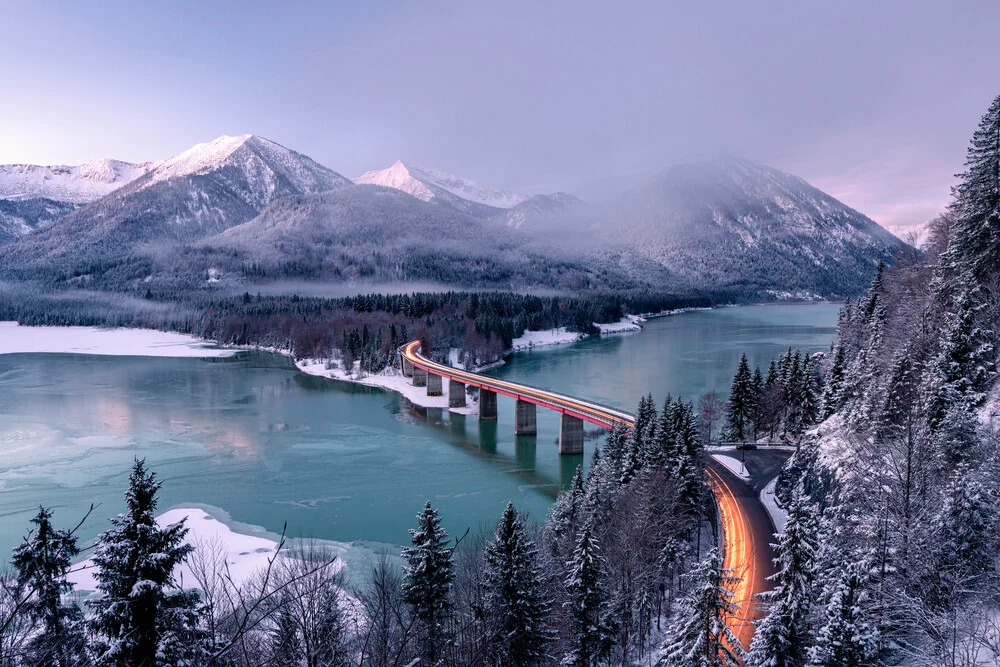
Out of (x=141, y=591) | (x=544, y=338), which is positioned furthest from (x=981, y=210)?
(x=544, y=338)

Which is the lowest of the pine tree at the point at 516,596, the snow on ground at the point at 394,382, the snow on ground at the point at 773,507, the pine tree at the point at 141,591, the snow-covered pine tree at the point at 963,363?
the snow on ground at the point at 394,382

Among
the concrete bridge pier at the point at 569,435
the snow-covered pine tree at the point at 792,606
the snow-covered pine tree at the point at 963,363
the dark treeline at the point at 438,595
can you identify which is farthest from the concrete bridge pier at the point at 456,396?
the snow-covered pine tree at the point at 792,606

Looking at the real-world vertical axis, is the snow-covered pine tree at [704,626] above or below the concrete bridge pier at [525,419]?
above

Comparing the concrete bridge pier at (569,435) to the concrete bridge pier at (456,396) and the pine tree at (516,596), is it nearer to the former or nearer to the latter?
the concrete bridge pier at (456,396)

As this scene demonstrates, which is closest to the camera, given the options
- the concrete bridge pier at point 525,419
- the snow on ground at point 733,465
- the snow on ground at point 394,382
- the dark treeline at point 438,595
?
the dark treeline at point 438,595

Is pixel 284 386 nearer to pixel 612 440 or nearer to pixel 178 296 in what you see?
pixel 612 440

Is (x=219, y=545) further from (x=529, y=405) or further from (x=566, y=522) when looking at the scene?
(x=529, y=405)
